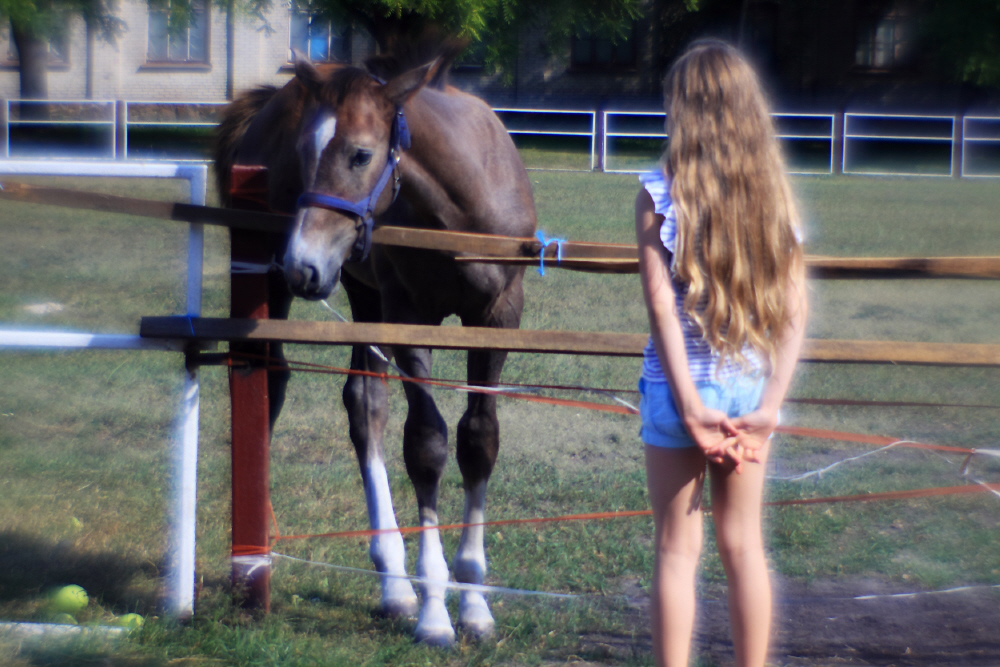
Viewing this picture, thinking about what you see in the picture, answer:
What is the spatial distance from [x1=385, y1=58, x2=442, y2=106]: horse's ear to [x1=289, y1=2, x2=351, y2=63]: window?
16416mm

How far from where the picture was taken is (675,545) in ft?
6.88

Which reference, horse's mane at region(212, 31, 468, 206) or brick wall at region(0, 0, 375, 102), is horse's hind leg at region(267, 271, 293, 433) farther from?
brick wall at region(0, 0, 375, 102)

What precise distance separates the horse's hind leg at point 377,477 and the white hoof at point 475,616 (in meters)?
0.18

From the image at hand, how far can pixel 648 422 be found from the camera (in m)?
2.09

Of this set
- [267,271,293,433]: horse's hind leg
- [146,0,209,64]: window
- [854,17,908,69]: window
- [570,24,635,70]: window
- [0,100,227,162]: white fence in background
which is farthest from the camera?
[146,0,209,64]: window

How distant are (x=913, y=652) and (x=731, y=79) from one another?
186cm

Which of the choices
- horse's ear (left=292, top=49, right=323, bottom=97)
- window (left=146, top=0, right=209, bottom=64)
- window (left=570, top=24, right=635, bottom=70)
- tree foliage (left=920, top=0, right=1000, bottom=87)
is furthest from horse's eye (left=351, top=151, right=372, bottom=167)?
window (left=146, top=0, right=209, bottom=64)

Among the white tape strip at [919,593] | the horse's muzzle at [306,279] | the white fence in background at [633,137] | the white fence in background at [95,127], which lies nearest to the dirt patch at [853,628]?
the white tape strip at [919,593]

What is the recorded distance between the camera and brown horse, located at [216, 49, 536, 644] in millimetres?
2676

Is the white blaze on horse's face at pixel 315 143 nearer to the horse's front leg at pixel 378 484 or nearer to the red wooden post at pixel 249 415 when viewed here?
the red wooden post at pixel 249 415

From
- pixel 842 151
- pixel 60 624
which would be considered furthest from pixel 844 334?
pixel 842 151

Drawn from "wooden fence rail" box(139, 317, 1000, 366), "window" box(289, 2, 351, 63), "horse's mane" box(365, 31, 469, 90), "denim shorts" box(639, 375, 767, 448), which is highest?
"window" box(289, 2, 351, 63)

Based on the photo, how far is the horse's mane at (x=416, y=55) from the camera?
326 centimetres

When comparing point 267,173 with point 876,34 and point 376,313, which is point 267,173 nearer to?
point 376,313
